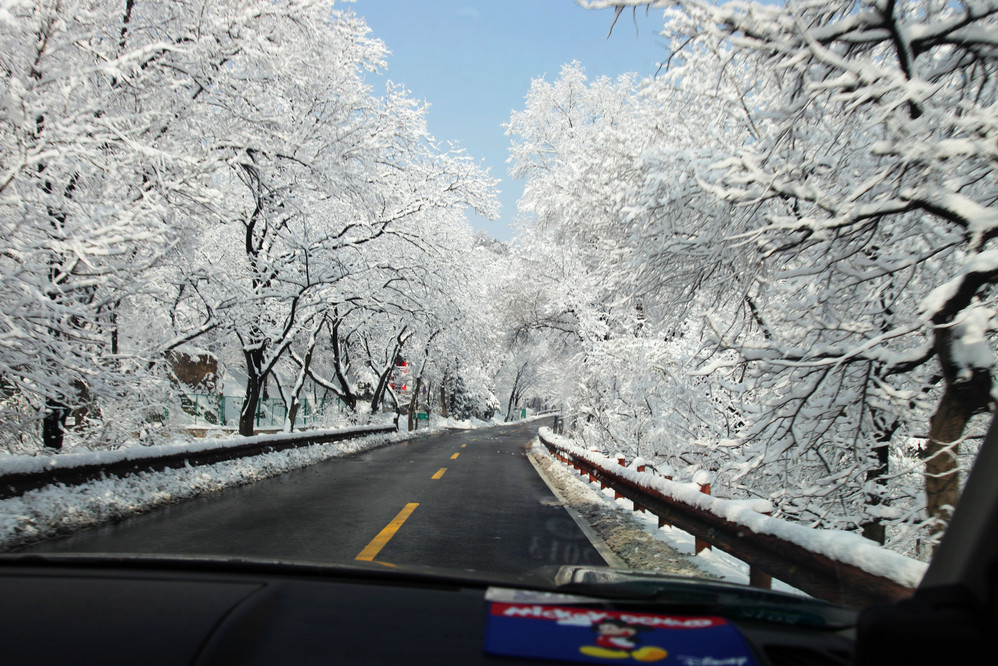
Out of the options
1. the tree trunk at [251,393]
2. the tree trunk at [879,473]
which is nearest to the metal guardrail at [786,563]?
the tree trunk at [879,473]

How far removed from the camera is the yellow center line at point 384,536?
5.98 m

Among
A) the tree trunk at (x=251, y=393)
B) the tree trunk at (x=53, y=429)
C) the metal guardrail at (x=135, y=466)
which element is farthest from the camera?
the tree trunk at (x=251, y=393)

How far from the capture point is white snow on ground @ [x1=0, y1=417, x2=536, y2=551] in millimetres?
6312

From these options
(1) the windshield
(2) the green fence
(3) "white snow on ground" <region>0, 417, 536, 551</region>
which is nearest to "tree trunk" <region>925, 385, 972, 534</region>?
(1) the windshield

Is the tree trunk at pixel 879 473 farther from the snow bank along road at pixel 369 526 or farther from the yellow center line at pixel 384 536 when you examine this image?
the yellow center line at pixel 384 536

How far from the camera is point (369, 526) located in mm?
Result: 7504

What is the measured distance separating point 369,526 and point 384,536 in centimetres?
65

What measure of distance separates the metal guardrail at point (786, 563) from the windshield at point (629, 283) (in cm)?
2

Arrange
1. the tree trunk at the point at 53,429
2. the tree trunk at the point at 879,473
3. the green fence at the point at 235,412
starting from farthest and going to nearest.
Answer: the green fence at the point at 235,412 < the tree trunk at the point at 53,429 < the tree trunk at the point at 879,473

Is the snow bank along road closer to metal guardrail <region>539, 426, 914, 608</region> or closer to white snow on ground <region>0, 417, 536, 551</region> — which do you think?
white snow on ground <region>0, 417, 536, 551</region>

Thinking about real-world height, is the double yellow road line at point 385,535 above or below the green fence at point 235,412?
below

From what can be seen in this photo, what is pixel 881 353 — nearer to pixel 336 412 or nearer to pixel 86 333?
pixel 86 333

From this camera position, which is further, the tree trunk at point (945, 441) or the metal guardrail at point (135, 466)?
the metal guardrail at point (135, 466)

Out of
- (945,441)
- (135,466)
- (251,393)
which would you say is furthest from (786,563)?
(251,393)
